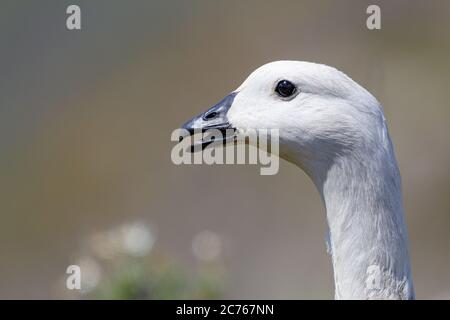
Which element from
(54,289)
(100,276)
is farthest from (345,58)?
(100,276)

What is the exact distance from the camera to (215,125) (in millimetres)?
3357

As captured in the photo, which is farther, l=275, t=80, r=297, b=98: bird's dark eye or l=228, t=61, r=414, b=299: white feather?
l=275, t=80, r=297, b=98: bird's dark eye

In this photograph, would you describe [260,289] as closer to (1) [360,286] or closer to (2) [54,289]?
(2) [54,289]

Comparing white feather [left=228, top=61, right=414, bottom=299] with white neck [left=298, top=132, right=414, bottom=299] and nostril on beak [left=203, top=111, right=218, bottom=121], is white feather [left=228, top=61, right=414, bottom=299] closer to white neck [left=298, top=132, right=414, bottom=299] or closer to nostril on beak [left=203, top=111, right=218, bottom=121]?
white neck [left=298, top=132, right=414, bottom=299]

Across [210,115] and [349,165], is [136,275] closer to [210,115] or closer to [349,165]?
[210,115]

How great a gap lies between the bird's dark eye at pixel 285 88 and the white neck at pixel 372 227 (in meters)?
0.29

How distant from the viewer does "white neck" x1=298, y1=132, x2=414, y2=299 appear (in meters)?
3.00

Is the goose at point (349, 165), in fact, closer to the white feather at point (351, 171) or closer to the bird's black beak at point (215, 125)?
the white feather at point (351, 171)

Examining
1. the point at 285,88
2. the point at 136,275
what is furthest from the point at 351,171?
the point at 136,275

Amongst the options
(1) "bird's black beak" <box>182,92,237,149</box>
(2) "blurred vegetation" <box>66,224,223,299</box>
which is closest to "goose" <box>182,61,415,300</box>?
(1) "bird's black beak" <box>182,92,237,149</box>

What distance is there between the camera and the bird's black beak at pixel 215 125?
3.35m

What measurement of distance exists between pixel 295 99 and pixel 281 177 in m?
4.46

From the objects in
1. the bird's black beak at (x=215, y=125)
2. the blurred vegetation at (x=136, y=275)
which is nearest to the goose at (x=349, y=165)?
the bird's black beak at (x=215, y=125)

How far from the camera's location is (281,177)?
7637 millimetres
